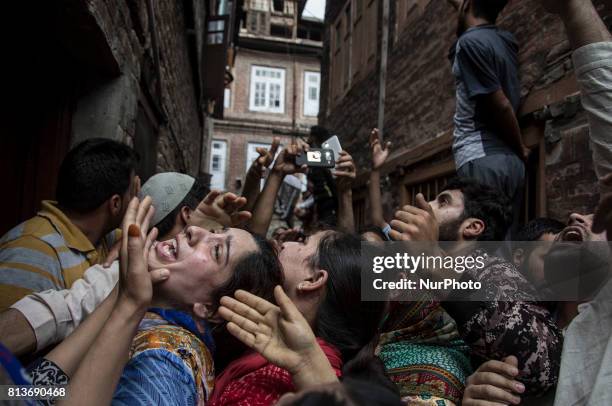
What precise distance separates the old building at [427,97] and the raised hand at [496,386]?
1.88 metres

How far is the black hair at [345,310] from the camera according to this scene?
1632 mm

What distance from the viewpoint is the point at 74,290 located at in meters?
1.59

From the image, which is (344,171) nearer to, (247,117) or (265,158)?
(265,158)

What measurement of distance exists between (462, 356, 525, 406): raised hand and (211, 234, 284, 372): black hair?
2.36 ft

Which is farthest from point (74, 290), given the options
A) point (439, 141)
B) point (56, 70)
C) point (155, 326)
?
point (439, 141)

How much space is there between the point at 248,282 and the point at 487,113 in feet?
6.05

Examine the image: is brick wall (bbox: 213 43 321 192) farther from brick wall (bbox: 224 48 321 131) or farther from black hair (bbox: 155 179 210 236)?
black hair (bbox: 155 179 210 236)

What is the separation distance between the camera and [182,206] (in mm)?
2357

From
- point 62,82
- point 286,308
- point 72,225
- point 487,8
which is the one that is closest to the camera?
point 286,308

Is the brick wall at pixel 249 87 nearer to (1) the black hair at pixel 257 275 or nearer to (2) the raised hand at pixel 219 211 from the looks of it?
(2) the raised hand at pixel 219 211

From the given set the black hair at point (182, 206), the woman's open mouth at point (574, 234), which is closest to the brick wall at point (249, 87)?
the black hair at point (182, 206)

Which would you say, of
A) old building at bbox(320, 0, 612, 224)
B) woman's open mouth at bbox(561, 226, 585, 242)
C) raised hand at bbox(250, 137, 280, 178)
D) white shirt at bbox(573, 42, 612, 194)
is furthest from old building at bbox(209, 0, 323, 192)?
white shirt at bbox(573, 42, 612, 194)

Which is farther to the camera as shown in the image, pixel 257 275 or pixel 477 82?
pixel 477 82

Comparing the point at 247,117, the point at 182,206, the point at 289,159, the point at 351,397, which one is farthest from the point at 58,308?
the point at 247,117
